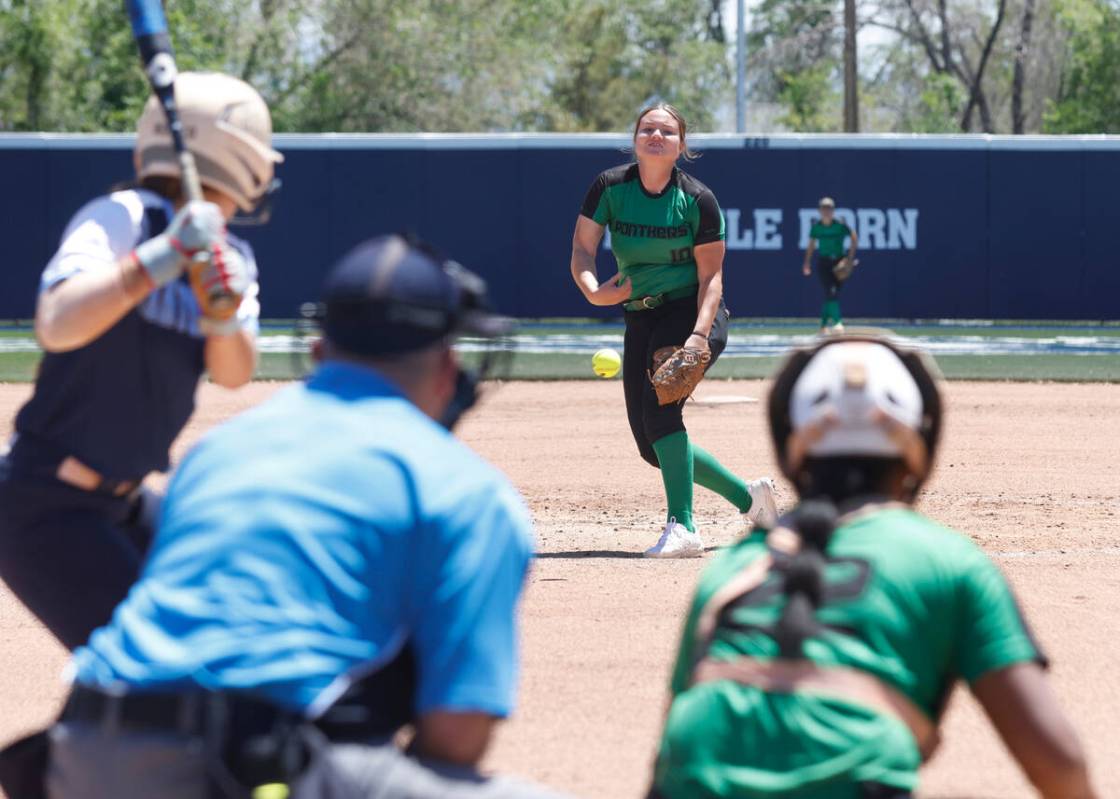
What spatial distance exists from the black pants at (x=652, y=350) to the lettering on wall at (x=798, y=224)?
721 inches

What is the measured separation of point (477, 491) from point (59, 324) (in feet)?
4.21

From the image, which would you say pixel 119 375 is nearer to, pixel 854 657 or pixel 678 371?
pixel 854 657

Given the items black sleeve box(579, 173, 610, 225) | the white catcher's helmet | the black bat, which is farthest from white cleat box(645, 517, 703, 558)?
the white catcher's helmet

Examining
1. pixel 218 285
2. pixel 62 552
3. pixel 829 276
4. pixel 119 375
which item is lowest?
pixel 829 276

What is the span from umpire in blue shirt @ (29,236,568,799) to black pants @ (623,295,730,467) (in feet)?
16.2

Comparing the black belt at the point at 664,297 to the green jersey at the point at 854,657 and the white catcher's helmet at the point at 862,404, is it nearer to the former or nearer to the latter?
the white catcher's helmet at the point at 862,404

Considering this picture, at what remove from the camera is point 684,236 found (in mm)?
7332

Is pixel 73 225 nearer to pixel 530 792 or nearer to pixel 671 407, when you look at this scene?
pixel 530 792

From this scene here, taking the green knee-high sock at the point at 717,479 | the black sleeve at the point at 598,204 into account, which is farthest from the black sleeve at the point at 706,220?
the green knee-high sock at the point at 717,479

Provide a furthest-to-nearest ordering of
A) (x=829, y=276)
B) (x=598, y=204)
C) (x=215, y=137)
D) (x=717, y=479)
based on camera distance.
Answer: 1. (x=829, y=276)
2. (x=717, y=479)
3. (x=598, y=204)
4. (x=215, y=137)

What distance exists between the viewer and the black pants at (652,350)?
7.39 meters

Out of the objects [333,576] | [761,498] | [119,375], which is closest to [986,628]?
[333,576]

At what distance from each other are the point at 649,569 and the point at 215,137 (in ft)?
13.6

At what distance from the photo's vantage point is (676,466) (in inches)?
294
